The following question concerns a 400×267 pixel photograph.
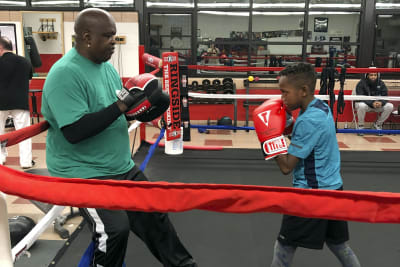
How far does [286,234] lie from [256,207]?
69 cm

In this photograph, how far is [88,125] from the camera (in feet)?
3.82

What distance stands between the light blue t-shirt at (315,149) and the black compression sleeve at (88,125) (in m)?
0.66

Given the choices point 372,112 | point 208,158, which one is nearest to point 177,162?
Answer: point 208,158

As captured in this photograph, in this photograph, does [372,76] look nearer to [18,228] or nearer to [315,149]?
[315,149]

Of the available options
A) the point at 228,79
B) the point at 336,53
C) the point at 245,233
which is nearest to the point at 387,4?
the point at 336,53

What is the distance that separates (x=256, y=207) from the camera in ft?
2.38

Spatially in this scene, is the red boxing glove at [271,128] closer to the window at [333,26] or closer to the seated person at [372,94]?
the seated person at [372,94]

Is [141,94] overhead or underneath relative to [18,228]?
overhead

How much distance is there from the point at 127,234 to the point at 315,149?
2.45 feet

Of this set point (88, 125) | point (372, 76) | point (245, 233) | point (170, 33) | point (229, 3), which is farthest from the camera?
point (170, 33)

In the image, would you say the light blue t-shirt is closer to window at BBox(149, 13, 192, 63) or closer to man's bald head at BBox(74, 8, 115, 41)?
man's bald head at BBox(74, 8, 115, 41)

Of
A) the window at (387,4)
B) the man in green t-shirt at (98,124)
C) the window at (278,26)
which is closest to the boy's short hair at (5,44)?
the man in green t-shirt at (98,124)

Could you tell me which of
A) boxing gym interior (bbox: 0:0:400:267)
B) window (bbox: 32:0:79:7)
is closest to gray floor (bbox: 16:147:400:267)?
boxing gym interior (bbox: 0:0:400:267)

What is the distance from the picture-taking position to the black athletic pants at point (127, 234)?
1.18 meters
